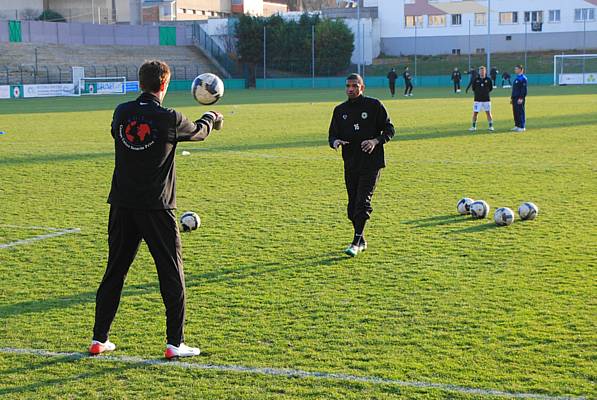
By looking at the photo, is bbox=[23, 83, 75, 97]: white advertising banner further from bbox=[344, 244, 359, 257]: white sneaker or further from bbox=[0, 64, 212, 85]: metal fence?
bbox=[344, 244, 359, 257]: white sneaker

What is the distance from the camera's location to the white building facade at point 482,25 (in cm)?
7456

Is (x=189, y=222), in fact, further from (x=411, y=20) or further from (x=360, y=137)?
(x=411, y=20)

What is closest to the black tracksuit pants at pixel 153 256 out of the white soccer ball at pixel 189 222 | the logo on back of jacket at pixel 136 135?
the logo on back of jacket at pixel 136 135

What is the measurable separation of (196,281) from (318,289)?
1263 mm

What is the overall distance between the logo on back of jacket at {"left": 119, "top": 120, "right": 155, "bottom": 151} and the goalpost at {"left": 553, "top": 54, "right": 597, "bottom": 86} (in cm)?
5974

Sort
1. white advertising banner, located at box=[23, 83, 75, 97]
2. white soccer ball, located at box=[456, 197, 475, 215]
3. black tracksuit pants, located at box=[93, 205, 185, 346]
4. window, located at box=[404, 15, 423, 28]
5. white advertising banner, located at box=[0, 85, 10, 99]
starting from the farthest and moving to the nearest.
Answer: window, located at box=[404, 15, 423, 28] → white advertising banner, located at box=[23, 83, 75, 97] → white advertising banner, located at box=[0, 85, 10, 99] → white soccer ball, located at box=[456, 197, 475, 215] → black tracksuit pants, located at box=[93, 205, 185, 346]

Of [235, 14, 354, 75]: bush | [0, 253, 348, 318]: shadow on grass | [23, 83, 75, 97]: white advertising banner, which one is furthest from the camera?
[235, 14, 354, 75]: bush

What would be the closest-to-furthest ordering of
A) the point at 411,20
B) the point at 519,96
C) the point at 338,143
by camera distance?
1. the point at 338,143
2. the point at 519,96
3. the point at 411,20

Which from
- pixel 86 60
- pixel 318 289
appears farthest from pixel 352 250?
pixel 86 60

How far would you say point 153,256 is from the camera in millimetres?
5848

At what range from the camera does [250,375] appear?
554 centimetres

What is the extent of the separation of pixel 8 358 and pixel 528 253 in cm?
568

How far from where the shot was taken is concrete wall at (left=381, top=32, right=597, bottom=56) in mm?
74188

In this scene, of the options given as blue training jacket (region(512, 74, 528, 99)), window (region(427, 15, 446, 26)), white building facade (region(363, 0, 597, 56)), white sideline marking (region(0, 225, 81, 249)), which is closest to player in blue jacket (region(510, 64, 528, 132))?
blue training jacket (region(512, 74, 528, 99))
